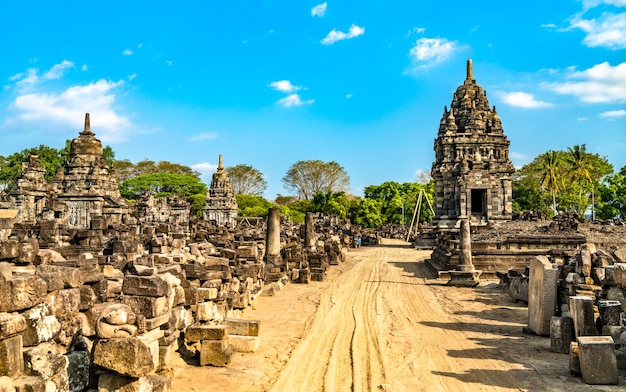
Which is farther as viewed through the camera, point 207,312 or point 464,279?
point 464,279

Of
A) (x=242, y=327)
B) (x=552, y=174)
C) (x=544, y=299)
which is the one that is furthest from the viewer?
(x=552, y=174)

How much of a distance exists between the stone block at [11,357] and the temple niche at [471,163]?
113 ft

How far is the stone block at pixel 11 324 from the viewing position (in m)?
4.68

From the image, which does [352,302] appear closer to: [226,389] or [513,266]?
[226,389]

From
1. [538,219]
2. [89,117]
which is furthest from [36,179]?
[538,219]

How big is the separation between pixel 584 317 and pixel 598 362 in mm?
1522

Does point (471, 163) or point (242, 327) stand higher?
point (471, 163)

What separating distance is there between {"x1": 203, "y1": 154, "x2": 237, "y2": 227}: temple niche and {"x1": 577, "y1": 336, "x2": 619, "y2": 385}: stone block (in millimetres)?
43696

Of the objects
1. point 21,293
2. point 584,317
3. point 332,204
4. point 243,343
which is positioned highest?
point 332,204

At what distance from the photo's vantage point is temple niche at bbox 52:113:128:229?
83.6 ft

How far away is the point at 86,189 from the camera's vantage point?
2578 centimetres

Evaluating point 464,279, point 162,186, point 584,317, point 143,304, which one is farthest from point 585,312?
point 162,186

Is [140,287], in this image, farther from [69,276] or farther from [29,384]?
[29,384]

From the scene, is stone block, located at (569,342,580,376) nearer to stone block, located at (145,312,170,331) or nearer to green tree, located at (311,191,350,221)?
stone block, located at (145,312,170,331)
